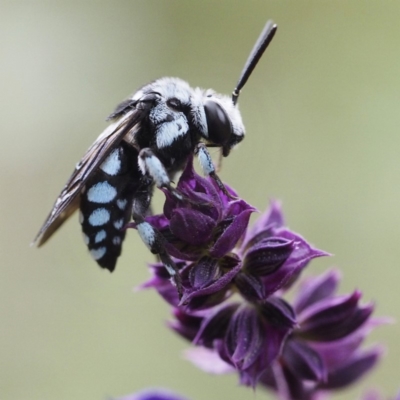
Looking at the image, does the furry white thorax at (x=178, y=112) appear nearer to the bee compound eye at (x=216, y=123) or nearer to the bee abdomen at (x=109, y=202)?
the bee compound eye at (x=216, y=123)

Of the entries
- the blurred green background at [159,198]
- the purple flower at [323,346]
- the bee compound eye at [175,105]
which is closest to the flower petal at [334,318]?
the purple flower at [323,346]

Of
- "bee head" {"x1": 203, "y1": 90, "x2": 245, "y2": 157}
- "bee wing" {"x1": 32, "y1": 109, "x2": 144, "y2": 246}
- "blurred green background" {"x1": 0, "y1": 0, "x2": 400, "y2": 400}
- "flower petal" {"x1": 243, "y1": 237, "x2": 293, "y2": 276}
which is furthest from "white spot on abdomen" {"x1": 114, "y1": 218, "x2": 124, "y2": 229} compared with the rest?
"blurred green background" {"x1": 0, "y1": 0, "x2": 400, "y2": 400}

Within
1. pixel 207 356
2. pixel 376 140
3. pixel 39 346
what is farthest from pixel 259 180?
pixel 207 356

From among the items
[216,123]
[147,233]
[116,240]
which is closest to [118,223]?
[116,240]

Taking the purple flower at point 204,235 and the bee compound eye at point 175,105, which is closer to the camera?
the purple flower at point 204,235

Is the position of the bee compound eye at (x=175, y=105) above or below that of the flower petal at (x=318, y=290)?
above

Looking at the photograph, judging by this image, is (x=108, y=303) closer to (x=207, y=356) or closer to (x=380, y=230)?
(x=380, y=230)

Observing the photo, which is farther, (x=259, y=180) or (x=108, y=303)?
(x=259, y=180)

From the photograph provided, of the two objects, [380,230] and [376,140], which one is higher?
[376,140]

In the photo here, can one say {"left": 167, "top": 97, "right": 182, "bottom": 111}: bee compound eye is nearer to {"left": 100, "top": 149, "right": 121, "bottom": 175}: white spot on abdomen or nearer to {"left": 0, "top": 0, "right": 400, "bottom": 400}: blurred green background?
{"left": 100, "top": 149, "right": 121, "bottom": 175}: white spot on abdomen
